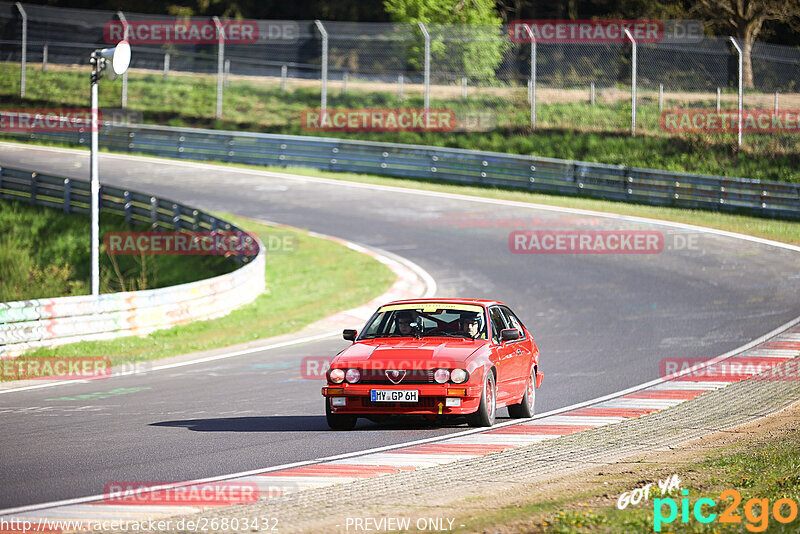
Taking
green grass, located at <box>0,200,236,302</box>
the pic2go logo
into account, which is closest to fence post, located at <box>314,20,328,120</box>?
green grass, located at <box>0,200,236,302</box>

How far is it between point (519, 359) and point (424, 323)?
1.14 metres

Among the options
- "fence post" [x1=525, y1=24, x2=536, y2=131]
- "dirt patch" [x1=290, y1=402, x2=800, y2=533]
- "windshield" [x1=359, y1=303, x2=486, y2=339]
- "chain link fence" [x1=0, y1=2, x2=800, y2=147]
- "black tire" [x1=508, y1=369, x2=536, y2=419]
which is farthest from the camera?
"fence post" [x1=525, y1=24, x2=536, y2=131]

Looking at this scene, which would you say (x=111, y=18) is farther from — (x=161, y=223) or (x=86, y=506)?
(x=86, y=506)

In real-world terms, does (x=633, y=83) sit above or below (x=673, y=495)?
above

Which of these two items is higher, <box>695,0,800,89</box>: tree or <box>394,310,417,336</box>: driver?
<box>695,0,800,89</box>: tree

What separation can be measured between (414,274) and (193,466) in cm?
1466

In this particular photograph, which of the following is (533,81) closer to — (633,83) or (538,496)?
(633,83)

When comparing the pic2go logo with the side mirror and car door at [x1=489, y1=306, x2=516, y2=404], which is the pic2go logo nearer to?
car door at [x1=489, y1=306, x2=516, y2=404]

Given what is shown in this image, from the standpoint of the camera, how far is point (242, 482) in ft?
26.5

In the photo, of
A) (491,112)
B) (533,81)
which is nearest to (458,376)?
(533,81)

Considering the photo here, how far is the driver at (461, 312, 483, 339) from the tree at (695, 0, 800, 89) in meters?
32.9

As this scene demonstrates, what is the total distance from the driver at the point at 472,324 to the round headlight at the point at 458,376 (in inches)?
42.6

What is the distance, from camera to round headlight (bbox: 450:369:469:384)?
1008cm

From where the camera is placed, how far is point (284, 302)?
21.6 meters
